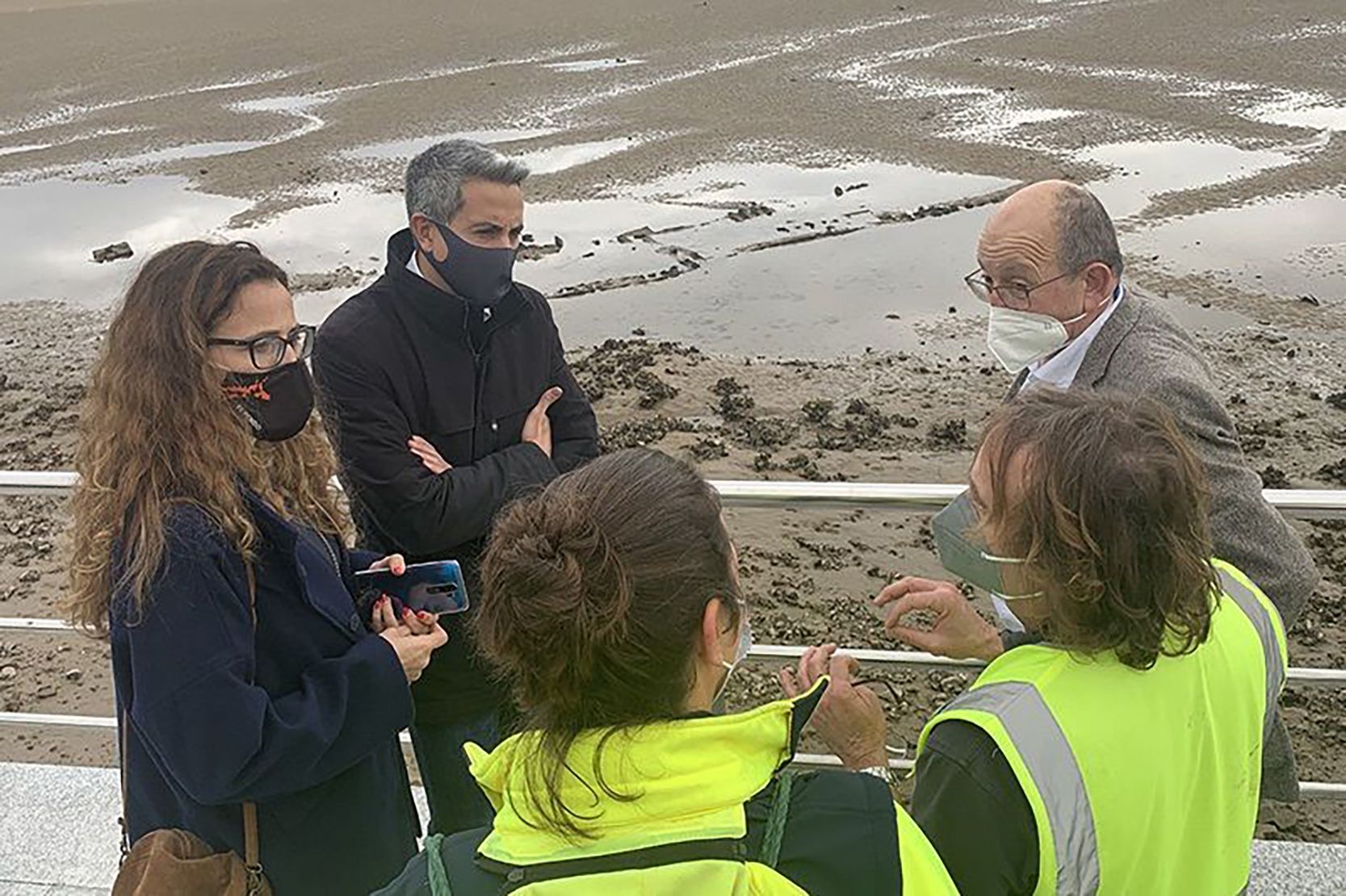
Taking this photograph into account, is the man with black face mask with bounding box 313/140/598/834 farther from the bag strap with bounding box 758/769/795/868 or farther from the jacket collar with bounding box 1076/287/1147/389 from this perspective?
the bag strap with bounding box 758/769/795/868

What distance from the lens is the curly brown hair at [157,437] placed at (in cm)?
A: 209

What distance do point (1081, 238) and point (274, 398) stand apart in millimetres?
1726

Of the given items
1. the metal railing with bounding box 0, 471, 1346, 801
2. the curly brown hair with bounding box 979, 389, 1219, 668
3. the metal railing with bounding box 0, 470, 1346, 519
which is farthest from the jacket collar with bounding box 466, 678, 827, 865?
the metal railing with bounding box 0, 470, 1346, 519

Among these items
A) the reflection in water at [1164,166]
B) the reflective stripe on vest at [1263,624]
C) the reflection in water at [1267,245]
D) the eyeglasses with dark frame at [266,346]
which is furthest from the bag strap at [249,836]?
the reflection in water at [1164,166]

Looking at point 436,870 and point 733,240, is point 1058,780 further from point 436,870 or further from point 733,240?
point 733,240

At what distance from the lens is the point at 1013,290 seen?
2.95 metres

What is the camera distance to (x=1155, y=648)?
1.79m

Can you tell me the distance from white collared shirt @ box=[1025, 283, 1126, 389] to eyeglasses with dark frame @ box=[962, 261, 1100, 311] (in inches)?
4.2

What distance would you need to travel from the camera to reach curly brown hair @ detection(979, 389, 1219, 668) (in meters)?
1.77

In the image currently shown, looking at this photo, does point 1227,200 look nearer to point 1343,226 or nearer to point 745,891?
point 1343,226

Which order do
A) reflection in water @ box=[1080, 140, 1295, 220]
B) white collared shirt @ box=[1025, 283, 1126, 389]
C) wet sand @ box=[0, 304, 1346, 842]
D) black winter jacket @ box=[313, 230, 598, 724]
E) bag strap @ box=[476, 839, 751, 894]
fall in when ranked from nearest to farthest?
bag strap @ box=[476, 839, 751, 894] < white collared shirt @ box=[1025, 283, 1126, 389] < black winter jacket @ box=[313, 230, 598, 724] < wet sand @ box=[0, 304, 1346, 842] < reflection in water @ box=[1080, 140, 1295, 220]

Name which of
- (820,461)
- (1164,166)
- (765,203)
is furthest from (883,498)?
(1164,166)

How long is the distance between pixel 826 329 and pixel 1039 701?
845cm

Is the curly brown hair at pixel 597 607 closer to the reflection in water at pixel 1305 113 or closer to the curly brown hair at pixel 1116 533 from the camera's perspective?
the curly brown hair at pixel 1116 533
